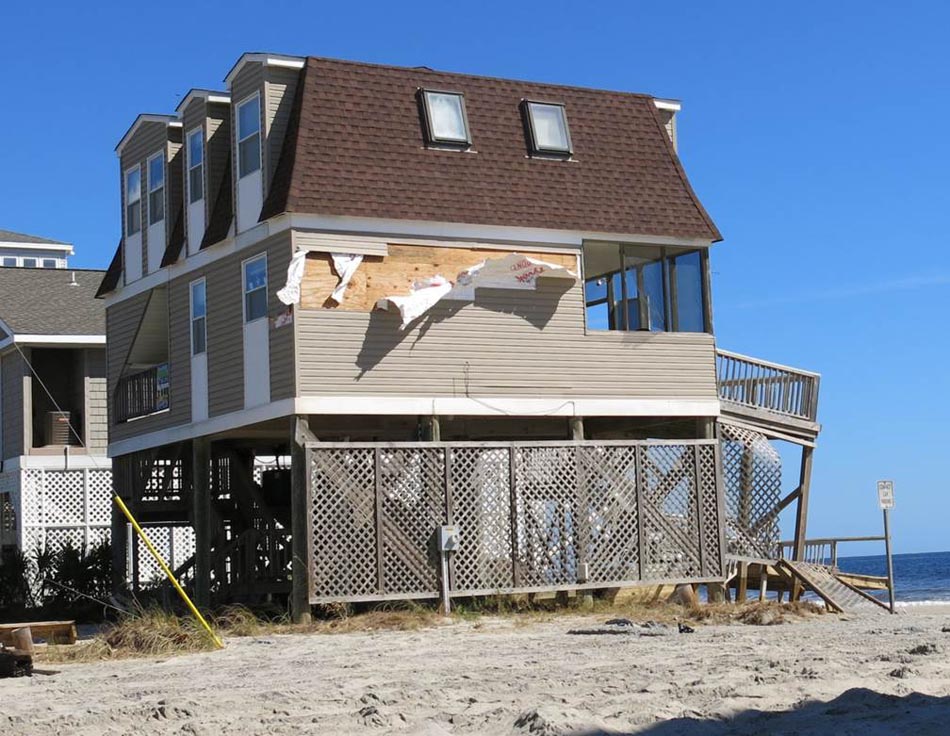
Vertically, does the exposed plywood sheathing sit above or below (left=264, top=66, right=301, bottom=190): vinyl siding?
below

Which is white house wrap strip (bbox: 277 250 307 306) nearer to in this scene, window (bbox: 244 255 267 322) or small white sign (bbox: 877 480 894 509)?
window (bbox: 244 255 267 322)

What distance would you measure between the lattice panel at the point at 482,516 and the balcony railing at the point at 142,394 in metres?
6.01

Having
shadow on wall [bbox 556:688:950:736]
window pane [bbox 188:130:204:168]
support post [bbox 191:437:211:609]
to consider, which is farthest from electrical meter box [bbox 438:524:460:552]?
shadow on wall [bbox 556:688:950:736]

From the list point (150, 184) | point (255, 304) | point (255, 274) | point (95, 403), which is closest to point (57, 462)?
point (95, 403)

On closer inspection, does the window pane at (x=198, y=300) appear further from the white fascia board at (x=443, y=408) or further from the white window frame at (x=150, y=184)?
the white window frame at (x=150, y=184)

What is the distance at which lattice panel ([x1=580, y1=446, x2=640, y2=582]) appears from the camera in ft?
77.3

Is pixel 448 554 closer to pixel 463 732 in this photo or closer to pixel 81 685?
pixel 81 685

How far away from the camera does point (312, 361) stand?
71.8 feet

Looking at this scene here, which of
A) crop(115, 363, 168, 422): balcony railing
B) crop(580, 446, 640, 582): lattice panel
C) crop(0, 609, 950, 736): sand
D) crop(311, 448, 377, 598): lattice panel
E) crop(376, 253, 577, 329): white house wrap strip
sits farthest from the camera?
crop(115, 363, 168, 422): balcony railing

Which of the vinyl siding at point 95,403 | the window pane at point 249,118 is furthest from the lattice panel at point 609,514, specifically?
the vinyl siding at point 95,403

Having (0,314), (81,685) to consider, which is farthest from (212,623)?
(0,314)

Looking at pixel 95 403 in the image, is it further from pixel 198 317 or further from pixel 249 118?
pixel 249 118

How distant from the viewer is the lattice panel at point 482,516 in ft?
74.3

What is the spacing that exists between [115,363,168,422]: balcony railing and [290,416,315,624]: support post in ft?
16.6
